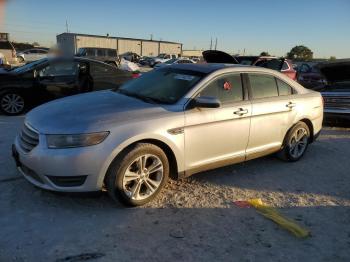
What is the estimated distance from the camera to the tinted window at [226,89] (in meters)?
4.69

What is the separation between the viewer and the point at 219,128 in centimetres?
461

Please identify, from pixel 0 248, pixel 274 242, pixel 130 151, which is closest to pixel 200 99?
pixel 130 151

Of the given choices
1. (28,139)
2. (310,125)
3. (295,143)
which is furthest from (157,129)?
(310,125)

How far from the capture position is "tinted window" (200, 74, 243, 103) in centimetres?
469

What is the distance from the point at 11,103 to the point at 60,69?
54.3 inches

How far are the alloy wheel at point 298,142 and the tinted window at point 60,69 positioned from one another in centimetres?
562

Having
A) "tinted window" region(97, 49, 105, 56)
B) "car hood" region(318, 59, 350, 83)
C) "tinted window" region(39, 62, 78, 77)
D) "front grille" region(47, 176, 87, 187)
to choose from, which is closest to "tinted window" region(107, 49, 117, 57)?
"tinted window" region(97, 49, 105, 56)

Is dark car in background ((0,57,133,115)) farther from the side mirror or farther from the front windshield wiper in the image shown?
the side mirror

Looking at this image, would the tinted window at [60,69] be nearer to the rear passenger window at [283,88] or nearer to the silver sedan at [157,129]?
the silver sedan at [157,129]

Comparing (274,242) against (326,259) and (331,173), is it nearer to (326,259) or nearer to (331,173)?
(326,259)

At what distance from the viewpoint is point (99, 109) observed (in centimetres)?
418

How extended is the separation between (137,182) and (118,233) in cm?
68

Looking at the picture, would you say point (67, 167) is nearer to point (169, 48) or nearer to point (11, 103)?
point (11, 103)

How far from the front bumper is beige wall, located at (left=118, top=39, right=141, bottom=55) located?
64.2 meters
